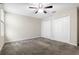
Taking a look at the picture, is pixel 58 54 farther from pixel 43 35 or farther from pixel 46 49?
pixel 43 35

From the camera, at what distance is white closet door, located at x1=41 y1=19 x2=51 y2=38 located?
6.35ft

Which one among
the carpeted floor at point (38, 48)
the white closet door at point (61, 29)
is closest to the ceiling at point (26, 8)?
the white closet door at point (61, 29)

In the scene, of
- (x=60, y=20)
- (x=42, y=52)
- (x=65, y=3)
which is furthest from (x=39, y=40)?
(x=65, y=3)

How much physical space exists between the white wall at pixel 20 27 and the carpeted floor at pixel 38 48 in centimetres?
12

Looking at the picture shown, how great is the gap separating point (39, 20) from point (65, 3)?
595 mm

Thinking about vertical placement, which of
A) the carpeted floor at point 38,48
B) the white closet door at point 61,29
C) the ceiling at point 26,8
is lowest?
the carpeted floor at point 38,48

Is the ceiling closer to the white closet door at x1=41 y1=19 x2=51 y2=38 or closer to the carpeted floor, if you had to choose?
the white closet door at x1=41 y1=19 x2=51 y2=38

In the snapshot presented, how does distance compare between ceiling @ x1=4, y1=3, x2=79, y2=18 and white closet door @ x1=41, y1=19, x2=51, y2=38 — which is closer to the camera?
ceiling @ x1=4, y1=3, x2=79, y2=18

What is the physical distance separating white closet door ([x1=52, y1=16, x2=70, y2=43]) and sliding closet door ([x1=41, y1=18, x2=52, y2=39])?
0.08 meters

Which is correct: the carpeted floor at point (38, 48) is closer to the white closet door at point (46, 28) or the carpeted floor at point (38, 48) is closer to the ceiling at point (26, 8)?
the white closet door at point (46, 28)

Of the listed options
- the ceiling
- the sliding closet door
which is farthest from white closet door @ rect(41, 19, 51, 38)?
the ceiling

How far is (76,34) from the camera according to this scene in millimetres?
1826

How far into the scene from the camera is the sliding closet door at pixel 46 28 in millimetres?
1935
